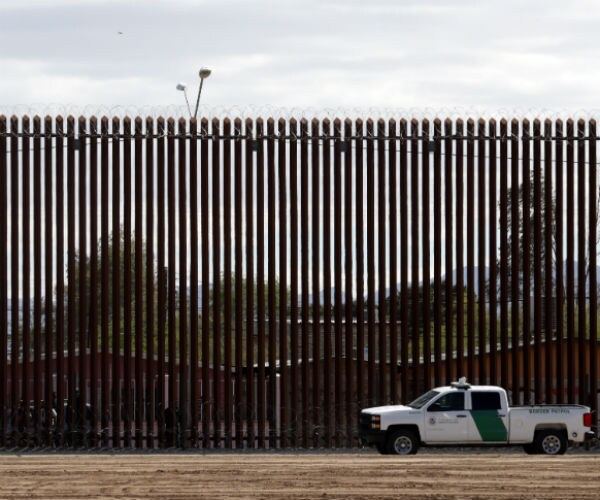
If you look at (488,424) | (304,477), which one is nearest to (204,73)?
(488,424)

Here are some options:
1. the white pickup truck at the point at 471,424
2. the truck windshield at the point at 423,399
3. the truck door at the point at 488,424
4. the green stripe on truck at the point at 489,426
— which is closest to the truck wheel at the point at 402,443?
the white pickup truck at the point at 471,424

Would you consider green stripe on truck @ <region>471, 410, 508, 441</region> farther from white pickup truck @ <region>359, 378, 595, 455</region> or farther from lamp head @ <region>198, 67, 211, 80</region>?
lamp head @ <region>198, 67, 211, 80</region>

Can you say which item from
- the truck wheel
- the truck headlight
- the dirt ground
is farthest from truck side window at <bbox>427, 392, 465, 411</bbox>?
the dirt ground

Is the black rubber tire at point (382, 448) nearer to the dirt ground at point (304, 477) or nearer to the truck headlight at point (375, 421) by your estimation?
the truck headlight at point (375, 421)

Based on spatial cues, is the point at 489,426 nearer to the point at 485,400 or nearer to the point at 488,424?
the point at 488,424

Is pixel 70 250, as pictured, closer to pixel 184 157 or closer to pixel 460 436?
pixel 184 157

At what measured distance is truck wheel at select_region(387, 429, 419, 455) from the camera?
2367 cm

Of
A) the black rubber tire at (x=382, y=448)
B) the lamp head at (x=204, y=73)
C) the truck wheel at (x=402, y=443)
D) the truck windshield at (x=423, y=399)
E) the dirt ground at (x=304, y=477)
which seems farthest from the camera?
the lamp head at (x=204, y=73)

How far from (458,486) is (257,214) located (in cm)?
935

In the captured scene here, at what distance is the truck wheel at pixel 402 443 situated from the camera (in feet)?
77.7

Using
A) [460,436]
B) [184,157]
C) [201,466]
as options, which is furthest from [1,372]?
[460,436]

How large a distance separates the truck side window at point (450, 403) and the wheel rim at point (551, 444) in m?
1.58

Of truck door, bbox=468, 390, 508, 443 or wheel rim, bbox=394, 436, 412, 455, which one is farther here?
truck door, bbox=468, 390, 508, 443

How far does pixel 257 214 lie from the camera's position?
25.2 m
